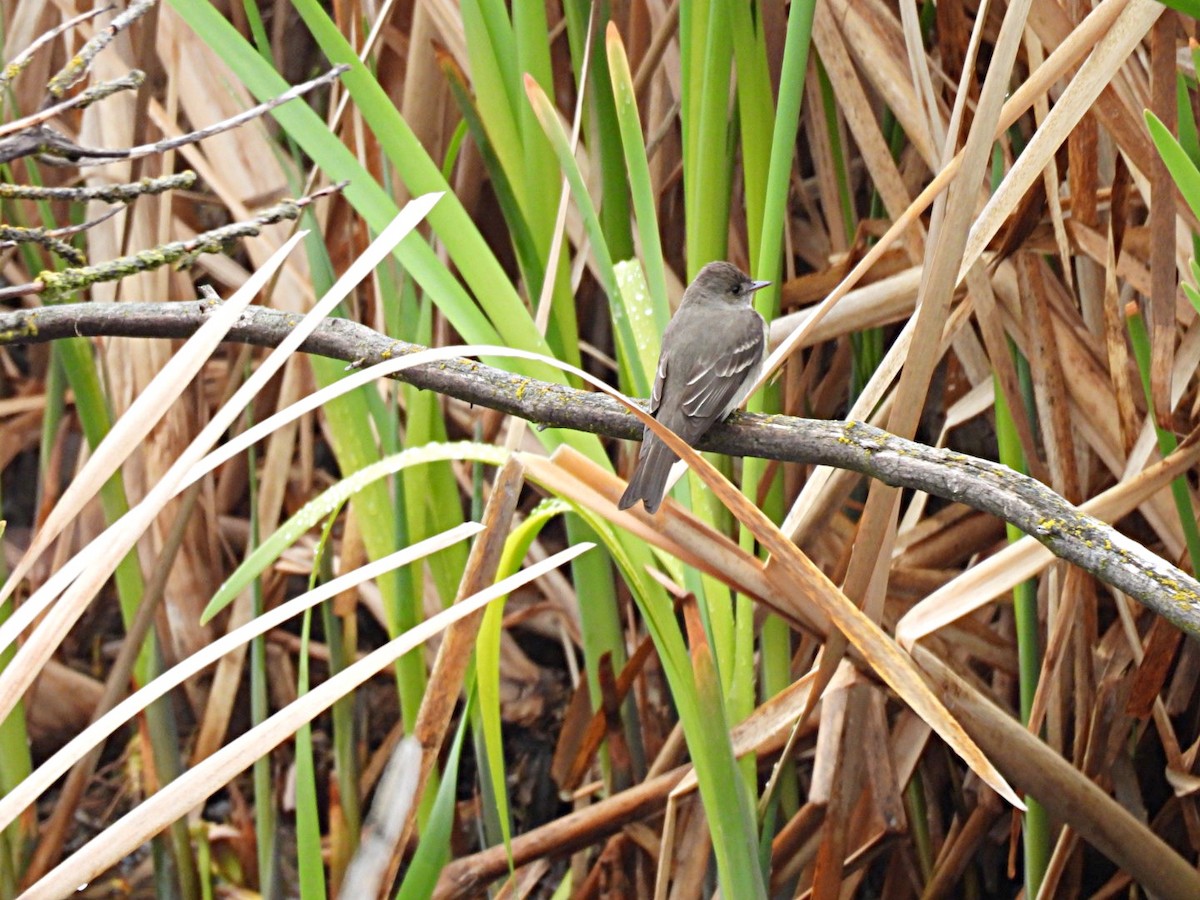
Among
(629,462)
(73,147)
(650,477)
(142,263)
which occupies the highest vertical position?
(73,147)

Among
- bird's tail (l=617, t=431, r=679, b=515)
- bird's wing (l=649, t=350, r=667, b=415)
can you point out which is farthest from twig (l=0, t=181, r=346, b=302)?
bird's wing (l=649, t=350, r=667, b=415)

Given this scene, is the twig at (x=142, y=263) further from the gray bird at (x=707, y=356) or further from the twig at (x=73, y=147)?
the gray bird at (x=707, y=356)

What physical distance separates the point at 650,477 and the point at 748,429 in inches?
7.5

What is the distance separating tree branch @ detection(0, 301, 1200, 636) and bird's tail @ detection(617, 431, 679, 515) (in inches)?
3.5

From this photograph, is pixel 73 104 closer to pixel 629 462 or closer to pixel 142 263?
pixel 142 263

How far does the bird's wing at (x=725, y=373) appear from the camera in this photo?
83.0 inches

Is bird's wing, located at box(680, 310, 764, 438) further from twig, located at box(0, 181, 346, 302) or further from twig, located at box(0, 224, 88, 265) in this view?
twig, located at box(0, 224, 88, 265)

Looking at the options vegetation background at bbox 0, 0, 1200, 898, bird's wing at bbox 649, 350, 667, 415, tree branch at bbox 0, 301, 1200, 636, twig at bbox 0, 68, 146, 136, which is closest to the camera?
twig at bbox 0, 68, 146, 136

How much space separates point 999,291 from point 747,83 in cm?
59

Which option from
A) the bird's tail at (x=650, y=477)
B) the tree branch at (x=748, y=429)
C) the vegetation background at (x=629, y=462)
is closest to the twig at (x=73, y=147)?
the vegetation background at (x=629, y=462)

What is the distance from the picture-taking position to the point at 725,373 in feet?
7.22

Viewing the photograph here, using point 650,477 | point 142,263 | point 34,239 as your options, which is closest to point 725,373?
point 650,477

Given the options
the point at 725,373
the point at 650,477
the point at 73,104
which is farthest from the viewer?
the point at 725,373

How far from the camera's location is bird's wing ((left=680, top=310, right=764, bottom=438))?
2107 millimetres
